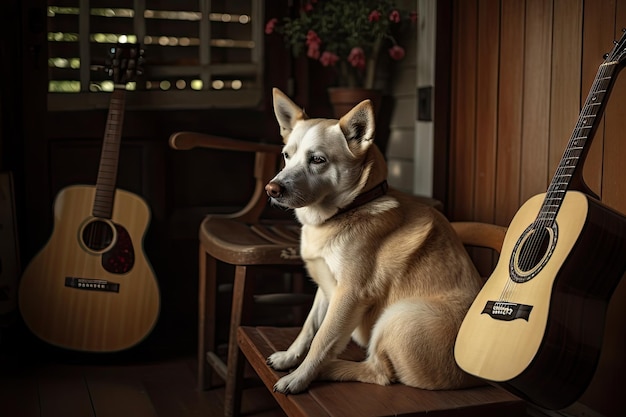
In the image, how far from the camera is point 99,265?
2.74m

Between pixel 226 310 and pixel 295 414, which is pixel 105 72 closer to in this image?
pixel 226 310

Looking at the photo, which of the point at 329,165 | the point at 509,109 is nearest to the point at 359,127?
the point at 329,165

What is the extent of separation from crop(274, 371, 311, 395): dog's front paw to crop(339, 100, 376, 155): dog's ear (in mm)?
496

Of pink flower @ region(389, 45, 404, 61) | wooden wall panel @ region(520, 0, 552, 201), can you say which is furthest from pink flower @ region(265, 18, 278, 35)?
wooden wall panel @ region(520, 0, 552, 201)

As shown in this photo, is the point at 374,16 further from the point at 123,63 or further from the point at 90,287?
the point at 90,287

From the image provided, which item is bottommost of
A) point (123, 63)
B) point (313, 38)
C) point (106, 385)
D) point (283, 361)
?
point (106, 385)

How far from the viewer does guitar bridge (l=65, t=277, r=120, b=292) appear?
107 inches

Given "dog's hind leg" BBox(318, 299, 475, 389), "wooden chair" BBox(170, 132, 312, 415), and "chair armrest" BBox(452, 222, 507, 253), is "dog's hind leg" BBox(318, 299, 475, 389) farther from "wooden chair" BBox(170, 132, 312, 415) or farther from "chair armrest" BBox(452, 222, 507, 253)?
"wooden chair" BBox(170, 132, 312, 415)

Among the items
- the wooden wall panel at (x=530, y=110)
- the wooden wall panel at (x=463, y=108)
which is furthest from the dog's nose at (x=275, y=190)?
the wooden wall panel at (x=463, y=108)

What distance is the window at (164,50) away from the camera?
2.91 metres

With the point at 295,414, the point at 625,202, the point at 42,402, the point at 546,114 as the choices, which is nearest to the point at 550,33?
the point at 546,114

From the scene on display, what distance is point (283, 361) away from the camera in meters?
1.69

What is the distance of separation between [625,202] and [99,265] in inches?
71.0

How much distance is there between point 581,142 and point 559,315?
1.15 ft
